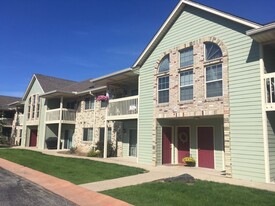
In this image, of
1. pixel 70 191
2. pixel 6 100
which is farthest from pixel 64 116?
pixel 6 100

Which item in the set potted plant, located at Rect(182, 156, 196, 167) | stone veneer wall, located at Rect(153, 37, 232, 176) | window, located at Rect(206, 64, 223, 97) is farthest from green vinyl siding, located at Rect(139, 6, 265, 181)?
potted plant, located at Rect(182, 156, 196, 167)

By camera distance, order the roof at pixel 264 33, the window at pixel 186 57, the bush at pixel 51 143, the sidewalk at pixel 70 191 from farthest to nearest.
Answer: the bush at pixel 51 143 < the window at pixel 186 57 < the roof at pixel 264 33 < the sidewalk at pixel 70 191

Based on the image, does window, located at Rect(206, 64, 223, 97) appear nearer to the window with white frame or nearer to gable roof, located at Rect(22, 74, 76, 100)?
gable roof, located at Rect(22, 74, 76, 100)

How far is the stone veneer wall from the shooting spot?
1277cm

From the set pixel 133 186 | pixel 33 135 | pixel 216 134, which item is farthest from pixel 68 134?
pixel 133 186

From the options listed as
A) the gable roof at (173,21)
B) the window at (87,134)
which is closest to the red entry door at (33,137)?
the window at (87,134)

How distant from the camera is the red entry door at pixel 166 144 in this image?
16.9 m

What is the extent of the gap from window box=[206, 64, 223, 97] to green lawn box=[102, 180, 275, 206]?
183 inches

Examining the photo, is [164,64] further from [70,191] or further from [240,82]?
[70,191]

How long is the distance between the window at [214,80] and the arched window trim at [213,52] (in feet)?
1.44

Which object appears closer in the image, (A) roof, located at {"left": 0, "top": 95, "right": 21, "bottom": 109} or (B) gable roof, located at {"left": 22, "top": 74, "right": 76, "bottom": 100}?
(B) gable roof, located at {"left": 22, "top": 74, "right": 76, "bottom": 100}

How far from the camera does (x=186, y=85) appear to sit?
14.9 meters

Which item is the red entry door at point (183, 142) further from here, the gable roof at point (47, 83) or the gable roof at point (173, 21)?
the gable roof at point (47, 83)

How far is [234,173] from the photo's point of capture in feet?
39.5
